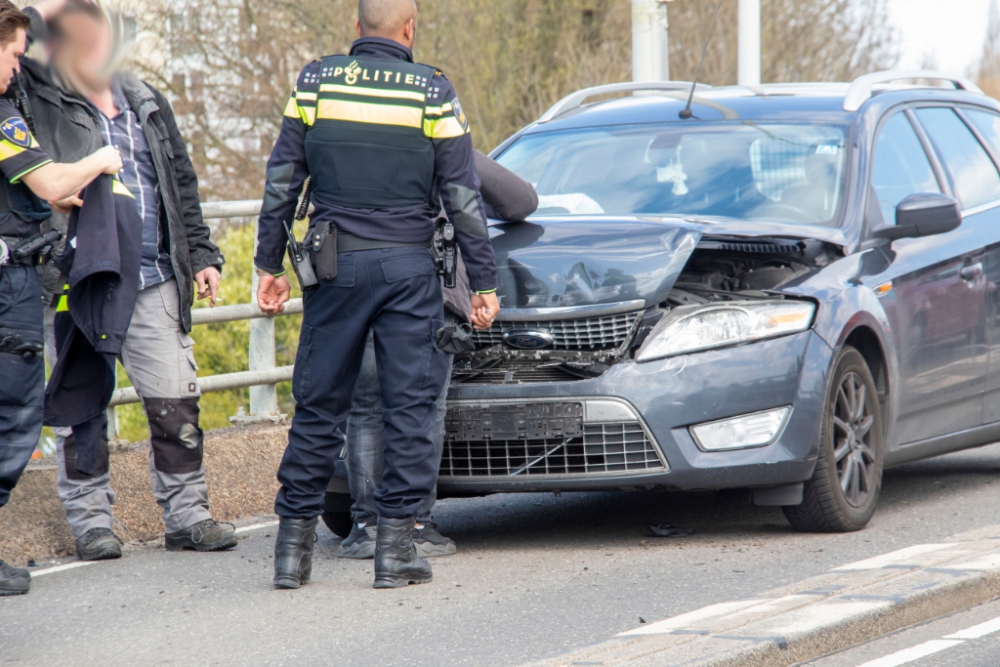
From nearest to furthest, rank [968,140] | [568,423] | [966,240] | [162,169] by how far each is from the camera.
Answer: [568,423], [162,169], [966,240], [968,140]

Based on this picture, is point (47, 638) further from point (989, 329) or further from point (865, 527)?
point (989, 329)

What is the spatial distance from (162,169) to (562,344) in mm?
1709

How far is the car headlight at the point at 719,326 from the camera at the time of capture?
531cm

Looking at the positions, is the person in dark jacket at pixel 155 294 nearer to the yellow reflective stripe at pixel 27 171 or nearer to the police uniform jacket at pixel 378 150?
the yellow reflective stripe at pixel 27 171

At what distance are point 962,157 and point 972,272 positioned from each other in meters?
0.87

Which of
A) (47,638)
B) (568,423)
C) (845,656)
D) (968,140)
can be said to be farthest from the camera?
(968,140)

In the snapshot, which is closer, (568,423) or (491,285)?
(491,285)

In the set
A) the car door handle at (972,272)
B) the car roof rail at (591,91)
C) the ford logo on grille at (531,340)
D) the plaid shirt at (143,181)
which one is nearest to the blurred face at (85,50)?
the plaid shirt at (143,181)

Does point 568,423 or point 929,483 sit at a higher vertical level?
point 568,423

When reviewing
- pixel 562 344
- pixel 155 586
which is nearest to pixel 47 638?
pixel 155 586

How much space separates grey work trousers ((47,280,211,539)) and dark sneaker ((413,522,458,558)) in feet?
3.03

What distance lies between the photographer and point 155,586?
16.8 ft

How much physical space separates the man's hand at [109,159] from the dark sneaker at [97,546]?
146 centimetres

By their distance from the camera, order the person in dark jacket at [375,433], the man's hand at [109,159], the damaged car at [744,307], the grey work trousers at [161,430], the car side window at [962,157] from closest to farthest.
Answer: the man's hand at [109,159] < the damaged car at [744,307] < the person in dark jacket at [375,433] < the grey work trousers at [161,430] < the car side window at [962,157]
